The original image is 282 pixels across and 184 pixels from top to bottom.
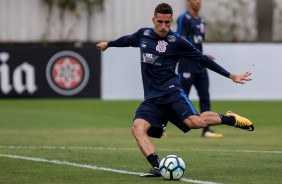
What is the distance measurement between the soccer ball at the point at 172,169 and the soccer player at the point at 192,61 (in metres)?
5.84

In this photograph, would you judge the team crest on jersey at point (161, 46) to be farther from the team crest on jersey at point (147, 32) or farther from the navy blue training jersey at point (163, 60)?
the team crest on jersey at point (147, 32)

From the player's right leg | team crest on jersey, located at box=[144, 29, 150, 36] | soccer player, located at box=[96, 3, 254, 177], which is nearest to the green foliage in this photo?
team crest on jersey, located at box=[144, 29, 150, 36]

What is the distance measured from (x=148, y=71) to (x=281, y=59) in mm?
14078

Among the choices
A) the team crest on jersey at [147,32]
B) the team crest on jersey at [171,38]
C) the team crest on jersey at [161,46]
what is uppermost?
the team crest on jersey at [147,32]

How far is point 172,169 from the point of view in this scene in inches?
408

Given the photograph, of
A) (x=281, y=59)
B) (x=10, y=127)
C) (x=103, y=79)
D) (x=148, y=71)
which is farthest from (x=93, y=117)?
(x=148, y=71)

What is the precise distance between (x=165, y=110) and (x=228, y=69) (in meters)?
13.9

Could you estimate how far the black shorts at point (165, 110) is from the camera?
36.4ft

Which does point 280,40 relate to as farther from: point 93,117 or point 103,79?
point 93,117

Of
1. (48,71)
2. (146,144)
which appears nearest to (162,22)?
(146,144)

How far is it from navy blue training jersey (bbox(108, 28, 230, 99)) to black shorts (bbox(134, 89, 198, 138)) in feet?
0.24

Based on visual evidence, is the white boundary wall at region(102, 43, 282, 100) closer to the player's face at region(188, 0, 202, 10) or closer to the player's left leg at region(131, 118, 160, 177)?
the player's face at region(188, 0, 202, 10)

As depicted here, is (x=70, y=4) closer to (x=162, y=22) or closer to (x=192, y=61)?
(x=192, y=61)

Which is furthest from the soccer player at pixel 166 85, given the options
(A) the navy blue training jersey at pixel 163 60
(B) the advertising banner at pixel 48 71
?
(B) the advertising banner at pixel 48 71
